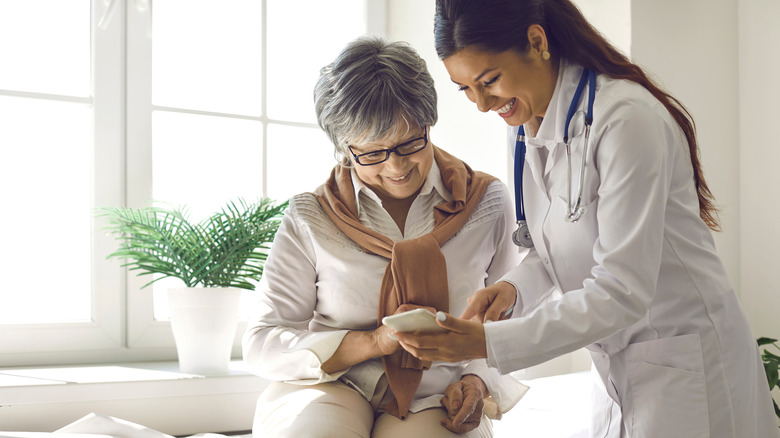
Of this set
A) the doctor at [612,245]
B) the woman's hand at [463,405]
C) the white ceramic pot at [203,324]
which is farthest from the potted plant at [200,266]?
the doctor at [612,245]

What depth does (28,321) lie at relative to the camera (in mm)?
2199

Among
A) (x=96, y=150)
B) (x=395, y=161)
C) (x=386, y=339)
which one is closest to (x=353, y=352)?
(x=386, y=339)

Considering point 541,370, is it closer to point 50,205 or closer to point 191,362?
point 191,362

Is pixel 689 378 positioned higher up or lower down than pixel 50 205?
lower down

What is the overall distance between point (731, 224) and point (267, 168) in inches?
67.0

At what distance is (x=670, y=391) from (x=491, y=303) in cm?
38

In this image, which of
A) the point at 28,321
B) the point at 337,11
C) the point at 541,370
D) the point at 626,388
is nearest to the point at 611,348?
the point at 626,388

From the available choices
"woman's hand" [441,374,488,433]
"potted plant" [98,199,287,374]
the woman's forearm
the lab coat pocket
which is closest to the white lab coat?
the lab coat pocket

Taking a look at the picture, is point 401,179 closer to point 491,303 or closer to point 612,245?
point 491,303

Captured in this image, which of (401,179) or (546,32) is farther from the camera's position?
(401,179)

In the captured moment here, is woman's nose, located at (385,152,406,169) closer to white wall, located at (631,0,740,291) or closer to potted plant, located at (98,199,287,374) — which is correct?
potted plant, located at (98,199,287,374)

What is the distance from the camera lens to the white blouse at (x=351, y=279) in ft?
5.33

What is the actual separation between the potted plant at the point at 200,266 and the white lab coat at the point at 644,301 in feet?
3.54

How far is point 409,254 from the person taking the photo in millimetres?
1604
